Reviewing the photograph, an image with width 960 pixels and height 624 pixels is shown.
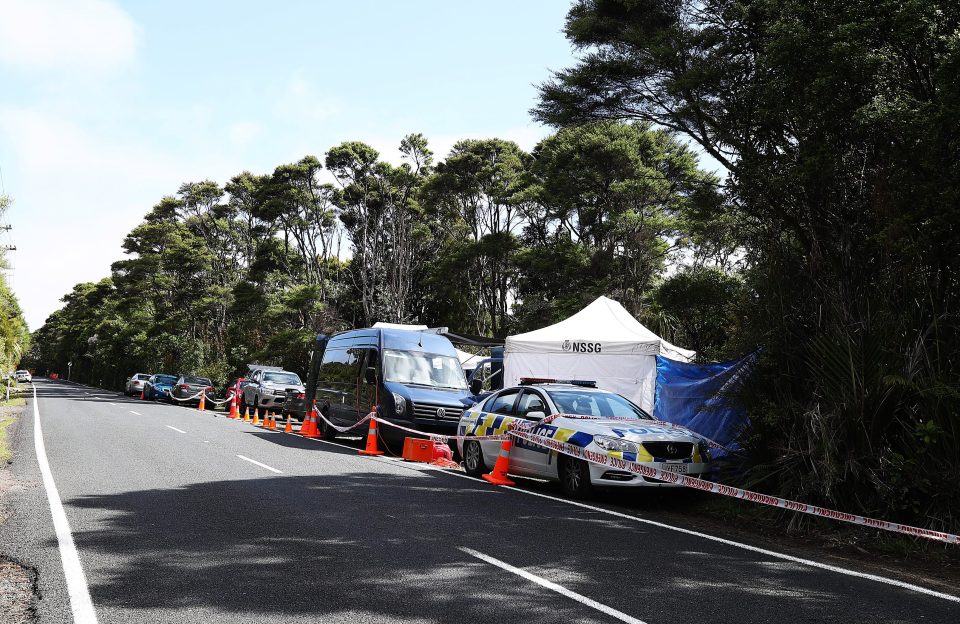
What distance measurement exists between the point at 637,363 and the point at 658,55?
593 cm

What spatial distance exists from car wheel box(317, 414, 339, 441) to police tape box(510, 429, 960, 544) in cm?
809

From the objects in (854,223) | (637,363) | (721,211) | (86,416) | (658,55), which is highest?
(658,55)

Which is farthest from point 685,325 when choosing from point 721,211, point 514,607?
point 514,607

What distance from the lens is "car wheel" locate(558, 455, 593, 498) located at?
10.3 meters

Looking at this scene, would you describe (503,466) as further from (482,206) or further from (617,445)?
(482,206)

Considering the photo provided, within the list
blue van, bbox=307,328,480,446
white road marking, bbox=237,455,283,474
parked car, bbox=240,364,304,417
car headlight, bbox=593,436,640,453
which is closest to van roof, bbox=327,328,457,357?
blue van, bbox=307,328,480,446

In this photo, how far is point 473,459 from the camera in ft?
41.8

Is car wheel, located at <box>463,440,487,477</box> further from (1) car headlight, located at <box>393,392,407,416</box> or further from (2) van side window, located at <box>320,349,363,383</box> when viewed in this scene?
(2) van side window, located at <box>320,349,363,383</box>

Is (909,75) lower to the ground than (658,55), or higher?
lower

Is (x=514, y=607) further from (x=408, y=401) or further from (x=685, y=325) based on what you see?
(x=685, y=325)

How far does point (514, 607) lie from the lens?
17.2ft

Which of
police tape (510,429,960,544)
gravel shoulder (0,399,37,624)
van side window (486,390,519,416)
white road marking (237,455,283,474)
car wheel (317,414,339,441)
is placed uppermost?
van side window (486,390,519,416)

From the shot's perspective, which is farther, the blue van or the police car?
the blue van

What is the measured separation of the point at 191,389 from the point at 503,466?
3031cm
